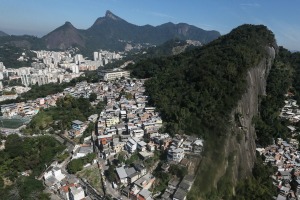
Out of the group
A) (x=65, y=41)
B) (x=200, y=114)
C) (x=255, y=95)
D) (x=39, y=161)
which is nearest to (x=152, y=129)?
(x=200, y=114)

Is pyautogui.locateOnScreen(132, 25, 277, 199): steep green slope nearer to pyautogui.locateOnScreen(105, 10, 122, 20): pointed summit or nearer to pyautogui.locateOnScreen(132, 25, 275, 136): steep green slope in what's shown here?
pyautogui.locateOnScreen(132, 25, 275, 136): steep green slope

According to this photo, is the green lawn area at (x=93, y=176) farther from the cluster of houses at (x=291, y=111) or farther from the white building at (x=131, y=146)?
the cluster of houses at (x=291, y=111)

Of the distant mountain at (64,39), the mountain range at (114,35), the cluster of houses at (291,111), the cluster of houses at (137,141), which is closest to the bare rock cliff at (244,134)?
→ the cluster of houses at (137,141)

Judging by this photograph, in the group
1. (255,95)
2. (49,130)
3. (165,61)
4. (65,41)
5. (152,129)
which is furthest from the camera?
(65,41)

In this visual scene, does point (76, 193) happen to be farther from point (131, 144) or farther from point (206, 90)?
point (206, 90)

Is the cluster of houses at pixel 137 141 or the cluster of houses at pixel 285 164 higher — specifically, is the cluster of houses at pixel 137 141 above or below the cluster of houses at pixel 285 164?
above

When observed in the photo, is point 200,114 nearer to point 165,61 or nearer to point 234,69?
point 234,69
